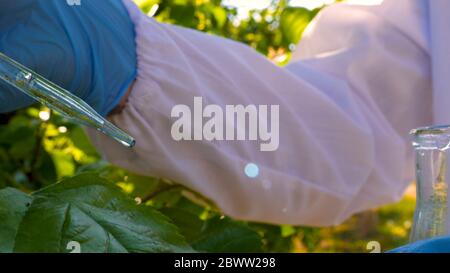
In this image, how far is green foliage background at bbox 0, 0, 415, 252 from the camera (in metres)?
0.40

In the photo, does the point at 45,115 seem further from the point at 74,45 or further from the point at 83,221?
the point at 83,221

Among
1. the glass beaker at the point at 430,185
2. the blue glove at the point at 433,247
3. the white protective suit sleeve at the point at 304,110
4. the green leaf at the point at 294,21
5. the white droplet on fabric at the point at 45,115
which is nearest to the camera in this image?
the blue glove at the point at 433,247

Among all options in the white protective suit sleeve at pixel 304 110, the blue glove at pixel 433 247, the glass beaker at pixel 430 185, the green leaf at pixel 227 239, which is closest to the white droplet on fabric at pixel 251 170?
the white protective suit sleeve at pixel 304 110

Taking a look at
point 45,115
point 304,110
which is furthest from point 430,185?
point 45,115

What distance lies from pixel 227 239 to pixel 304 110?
0.32 metres

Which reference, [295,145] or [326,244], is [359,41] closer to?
[295,145]

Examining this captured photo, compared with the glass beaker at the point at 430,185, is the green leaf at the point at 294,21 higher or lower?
higher

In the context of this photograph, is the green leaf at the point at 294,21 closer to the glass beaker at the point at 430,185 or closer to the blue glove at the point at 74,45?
the blue glove at the point at 74,45

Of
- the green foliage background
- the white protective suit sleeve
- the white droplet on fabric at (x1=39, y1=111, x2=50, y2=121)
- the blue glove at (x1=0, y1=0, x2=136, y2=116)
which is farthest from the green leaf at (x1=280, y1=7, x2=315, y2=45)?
the blue glove at (x1=0, y1=0, x2=136, y2=116)

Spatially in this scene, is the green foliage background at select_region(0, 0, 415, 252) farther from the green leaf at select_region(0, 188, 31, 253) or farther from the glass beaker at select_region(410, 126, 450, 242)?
the glass beaker at select_region(410, 126, 450, 242)

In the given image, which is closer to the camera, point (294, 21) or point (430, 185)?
point (430, 185)

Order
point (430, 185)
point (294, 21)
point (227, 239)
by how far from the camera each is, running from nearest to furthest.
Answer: point (430, 185) → point (227, 239) → point (294, 21)

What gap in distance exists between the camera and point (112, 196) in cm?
43

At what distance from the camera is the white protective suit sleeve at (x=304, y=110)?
2.58ft
